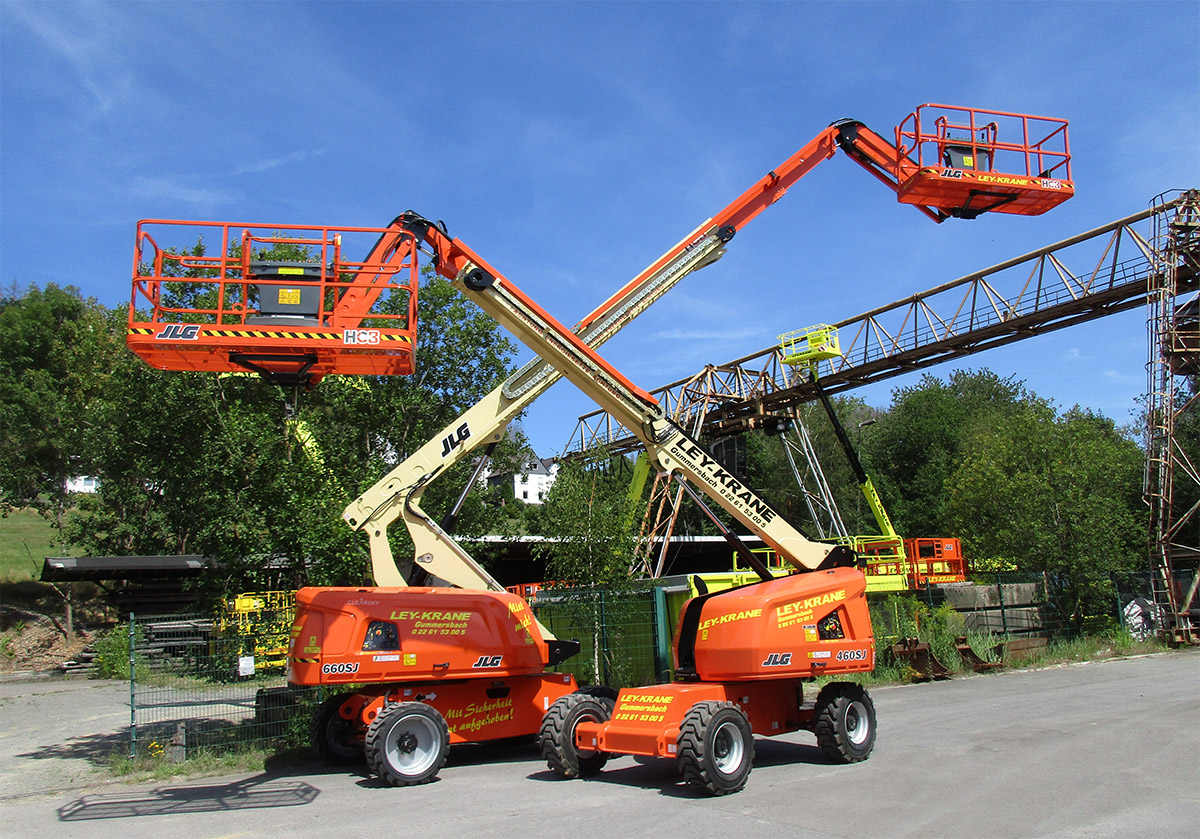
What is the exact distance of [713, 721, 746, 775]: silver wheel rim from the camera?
9539 millimetres

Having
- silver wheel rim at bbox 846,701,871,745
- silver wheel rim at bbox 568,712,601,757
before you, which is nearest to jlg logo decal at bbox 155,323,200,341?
silver wheel rim at bbox 568,712,601,757

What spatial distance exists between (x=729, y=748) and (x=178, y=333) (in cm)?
755

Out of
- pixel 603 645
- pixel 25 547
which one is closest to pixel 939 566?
pixel 603 645

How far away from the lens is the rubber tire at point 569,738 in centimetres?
1045

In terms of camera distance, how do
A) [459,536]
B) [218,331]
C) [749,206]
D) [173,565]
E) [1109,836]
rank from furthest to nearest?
[173,565], [459,536], [749,206], [218,331], [1109,836]

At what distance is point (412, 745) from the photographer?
35.6 ft

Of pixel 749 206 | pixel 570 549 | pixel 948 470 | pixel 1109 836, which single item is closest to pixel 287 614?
pixel 570 549

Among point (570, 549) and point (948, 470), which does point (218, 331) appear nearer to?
point (570, 549)

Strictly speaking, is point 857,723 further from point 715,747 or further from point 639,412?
point 639,412

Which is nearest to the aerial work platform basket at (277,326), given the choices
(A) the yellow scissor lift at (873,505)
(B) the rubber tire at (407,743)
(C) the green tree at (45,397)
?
(B) the rubber tire at (407,743)

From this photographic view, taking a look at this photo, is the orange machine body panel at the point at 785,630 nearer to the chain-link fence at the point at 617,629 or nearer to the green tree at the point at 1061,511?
the chain-link fence at the point at 617,629

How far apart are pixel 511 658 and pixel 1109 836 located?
7.23 metres

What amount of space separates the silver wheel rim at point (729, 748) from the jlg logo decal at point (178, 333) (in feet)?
23.3

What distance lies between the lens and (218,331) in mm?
9195
